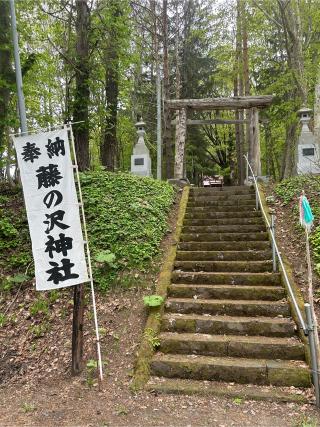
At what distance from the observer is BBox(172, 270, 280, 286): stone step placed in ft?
20.2

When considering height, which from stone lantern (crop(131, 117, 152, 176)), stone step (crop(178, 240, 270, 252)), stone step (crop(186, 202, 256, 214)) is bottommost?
stone step (crop(178, 240, 270, 252))

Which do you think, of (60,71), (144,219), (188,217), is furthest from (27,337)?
(60,71)

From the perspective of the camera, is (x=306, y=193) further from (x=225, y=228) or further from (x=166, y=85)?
(x=166, y=85)

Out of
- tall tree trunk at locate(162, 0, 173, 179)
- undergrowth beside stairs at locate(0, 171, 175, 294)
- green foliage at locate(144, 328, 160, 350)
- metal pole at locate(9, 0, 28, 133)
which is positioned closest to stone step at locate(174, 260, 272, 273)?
undergrowth beside stairs at locate(0, 171, 175, 294)

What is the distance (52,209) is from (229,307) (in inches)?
122

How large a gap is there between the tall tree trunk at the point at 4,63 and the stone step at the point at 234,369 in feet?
20.7

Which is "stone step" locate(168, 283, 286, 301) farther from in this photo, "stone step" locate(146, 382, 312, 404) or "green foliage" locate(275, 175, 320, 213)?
"green foliage" locate(275, 175, 320, 213)

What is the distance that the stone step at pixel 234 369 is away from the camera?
438cm

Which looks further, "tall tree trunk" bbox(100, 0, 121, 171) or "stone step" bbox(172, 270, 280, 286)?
"tall tree trunk" bbox(100, 0, 121, 171)

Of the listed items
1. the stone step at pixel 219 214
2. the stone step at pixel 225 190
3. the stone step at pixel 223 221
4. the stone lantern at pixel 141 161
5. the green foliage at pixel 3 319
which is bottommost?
the green foliage at pixel 3 319

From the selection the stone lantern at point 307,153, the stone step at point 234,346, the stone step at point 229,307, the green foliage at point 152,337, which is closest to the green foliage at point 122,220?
the stone step at point 229,307

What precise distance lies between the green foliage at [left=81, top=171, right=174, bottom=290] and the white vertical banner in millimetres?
1332

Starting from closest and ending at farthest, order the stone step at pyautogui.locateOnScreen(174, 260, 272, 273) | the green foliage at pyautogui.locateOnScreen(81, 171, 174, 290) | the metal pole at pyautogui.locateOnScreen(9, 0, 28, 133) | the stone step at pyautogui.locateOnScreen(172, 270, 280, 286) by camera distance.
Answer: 1. the stone step at pyautogui.locateOnScreen(172, 270, 280, 286)
2. the stone step at pyautogui.locateOnScreen(174, 260, 272, 273)
3. the green foliage at pyautogui.locateOnScreen(81, 171, 174, 290)
4. the metal pole at pyautogui.locateOnScreen(9, 0, 28, 133)

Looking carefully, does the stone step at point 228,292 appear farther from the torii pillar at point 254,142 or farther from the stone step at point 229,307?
the torii pillar at point 254,142
